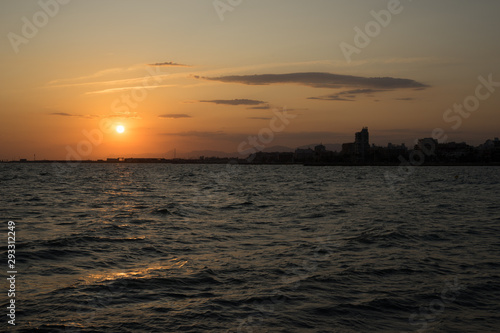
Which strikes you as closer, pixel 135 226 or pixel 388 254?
pixel 388 254

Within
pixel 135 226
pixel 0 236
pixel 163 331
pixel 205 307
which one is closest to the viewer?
pixel 163 331

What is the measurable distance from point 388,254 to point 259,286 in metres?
7.33

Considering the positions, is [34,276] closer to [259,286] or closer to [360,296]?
[259,286]

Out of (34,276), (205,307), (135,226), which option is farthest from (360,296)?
(135,226)

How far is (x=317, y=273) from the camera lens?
49.6 feet

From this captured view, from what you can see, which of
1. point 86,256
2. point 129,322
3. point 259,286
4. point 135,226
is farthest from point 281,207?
point 129,322

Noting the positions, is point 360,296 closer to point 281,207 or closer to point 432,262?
point 432,262

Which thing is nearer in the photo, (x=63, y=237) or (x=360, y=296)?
(x=360, y=296)

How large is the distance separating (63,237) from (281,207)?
66.4 ft

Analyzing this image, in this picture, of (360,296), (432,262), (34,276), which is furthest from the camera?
(432,262)

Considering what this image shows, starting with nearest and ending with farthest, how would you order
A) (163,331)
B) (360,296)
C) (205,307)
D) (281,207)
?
(163,331), (205,307), (360,296), (281,207)

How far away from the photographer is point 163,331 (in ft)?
33.3

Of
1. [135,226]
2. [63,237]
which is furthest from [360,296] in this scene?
[135,226]

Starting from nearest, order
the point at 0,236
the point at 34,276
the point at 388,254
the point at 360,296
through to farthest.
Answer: the point at 360,296 → the point at 34,276 → the point at 388,254 → the point at 0,236
